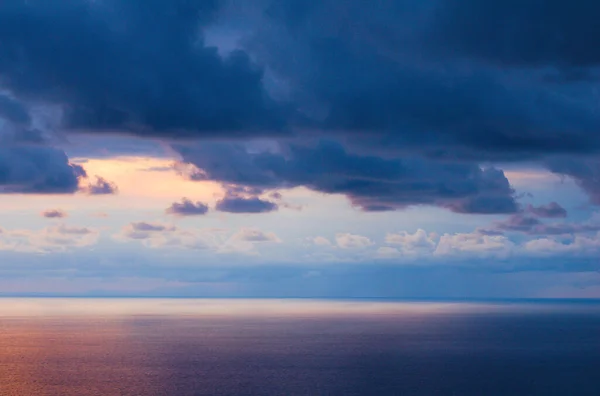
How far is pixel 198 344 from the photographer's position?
15675 cm

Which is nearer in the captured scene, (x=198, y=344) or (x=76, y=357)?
(x=76, y=357)

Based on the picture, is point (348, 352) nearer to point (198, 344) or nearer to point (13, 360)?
point (198, 344)

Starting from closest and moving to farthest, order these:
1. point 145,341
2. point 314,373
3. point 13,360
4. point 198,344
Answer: point 314,373 → point 13,360 → point 198,344 → point 145,341

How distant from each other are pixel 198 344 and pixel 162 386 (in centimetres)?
6424

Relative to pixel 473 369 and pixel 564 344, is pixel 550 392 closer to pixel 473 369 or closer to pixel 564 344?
pixel 473 369

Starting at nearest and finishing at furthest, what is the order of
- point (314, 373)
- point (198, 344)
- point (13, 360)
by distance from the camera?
1. point (314, 373)
2. point (13, 360)
3. point (198, 344)

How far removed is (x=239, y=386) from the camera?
300 ft

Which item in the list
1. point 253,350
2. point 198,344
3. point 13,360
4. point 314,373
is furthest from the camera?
point 198,344

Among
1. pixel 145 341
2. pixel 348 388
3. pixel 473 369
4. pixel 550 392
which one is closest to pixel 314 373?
pixel 348 388

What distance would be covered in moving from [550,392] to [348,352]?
5003 centimetres

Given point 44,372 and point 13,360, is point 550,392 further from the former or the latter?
point 13,360

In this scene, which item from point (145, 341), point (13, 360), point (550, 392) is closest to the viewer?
point (550, 392)

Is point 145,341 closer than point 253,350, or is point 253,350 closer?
point 253,350

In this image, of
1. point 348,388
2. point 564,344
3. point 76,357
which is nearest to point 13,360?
point 76,357
